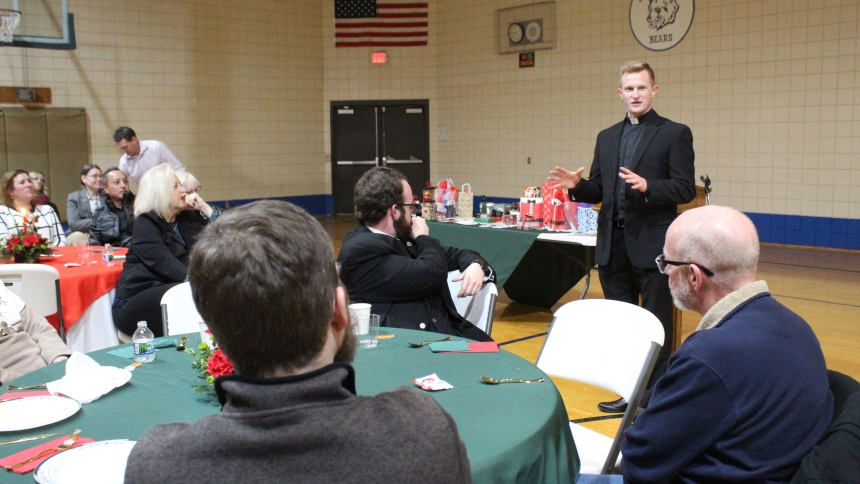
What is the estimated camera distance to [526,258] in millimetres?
6480

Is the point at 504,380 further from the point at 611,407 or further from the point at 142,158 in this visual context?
the point at 142,158

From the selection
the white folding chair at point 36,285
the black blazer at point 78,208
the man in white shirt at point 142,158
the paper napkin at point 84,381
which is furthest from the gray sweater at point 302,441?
the man in white shirt at point 142,158

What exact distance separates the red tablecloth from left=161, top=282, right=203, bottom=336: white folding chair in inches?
51.6

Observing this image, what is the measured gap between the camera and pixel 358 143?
12.5 meters

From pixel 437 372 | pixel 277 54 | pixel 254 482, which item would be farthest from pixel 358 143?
pixel 254 482

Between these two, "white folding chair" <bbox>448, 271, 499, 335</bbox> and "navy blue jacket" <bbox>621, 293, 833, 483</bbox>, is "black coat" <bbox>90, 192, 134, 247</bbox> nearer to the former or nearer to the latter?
"white folding chair" <bbox>448, 271, 499, 335</bbox>

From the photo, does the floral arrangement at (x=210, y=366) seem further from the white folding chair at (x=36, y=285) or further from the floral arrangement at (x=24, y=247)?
the floral arrangement at (x=24, y=247)

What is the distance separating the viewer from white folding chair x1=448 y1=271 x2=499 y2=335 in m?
3.61

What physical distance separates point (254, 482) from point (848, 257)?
8447 millimetres

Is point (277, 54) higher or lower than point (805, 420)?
higher

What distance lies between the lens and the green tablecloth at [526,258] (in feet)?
19.2

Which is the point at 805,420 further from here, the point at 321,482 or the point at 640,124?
the point at 640,124

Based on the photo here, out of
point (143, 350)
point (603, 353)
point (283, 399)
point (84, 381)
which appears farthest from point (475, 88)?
point (283, 399)

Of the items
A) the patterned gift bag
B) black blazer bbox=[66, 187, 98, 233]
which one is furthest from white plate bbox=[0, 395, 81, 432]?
black blazer bbox=[66, 187, 98, 233]
